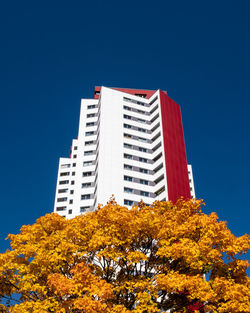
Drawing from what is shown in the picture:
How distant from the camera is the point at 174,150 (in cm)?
6512

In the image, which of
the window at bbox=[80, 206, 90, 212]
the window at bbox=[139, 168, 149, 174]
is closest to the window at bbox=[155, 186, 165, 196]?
the window at bbox=[139, 168, 149, 174]

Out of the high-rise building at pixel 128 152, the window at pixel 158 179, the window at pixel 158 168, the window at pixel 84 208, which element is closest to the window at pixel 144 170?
the high-rise building at pixel 128 152

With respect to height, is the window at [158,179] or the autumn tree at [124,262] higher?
the window at [158,179]

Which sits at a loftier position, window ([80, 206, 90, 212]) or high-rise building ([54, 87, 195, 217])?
high-rise building ([54, 87, 195, 217])

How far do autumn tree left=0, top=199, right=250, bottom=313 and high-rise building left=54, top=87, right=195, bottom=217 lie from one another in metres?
→ 36.5

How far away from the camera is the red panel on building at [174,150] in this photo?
59.4 m

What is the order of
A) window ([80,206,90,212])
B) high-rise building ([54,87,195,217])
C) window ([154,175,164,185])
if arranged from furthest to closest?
window ([154,175,164,185])
window ([80,206,90,212])
high-rise building ([54,87,195,217])

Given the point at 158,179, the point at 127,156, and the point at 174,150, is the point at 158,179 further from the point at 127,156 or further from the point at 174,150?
the point at 127,156

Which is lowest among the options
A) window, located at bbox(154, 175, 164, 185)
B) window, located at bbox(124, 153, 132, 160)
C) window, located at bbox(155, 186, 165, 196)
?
window, located at bbox(155, 186, 165, 196)

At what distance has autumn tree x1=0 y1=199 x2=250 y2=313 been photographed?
15.3 metres

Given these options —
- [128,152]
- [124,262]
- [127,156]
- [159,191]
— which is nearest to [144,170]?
[127,156]

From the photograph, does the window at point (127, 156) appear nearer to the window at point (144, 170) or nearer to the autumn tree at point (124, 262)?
the window at point (144, 170)

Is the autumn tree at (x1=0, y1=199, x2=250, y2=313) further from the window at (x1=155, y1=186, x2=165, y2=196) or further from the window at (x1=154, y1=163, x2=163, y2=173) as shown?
the window at (x1=154, y1=163, x2=163, y2=173)

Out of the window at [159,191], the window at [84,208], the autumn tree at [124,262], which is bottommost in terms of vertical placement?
the autumn tree at [124,262]
